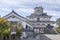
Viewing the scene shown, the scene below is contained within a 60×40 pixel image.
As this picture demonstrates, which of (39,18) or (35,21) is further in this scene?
(39,18)

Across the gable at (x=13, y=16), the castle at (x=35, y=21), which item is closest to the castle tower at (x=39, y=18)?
the castle at (x=35, y=21)

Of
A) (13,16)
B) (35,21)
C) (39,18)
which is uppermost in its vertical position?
(13,16)

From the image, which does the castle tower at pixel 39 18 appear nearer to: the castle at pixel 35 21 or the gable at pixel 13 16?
the castle at pixel 35 21

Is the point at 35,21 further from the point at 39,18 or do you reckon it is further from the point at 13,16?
the point at 13,16

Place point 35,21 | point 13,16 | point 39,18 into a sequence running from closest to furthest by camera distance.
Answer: point 13,16 < point 35,21 < point 39,18

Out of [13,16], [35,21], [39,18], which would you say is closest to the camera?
[13,16]

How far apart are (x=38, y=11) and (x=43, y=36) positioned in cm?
2952

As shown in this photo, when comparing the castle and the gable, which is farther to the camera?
the castle

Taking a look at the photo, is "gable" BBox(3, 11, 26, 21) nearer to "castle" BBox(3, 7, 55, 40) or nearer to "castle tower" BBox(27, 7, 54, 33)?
"castle" BBox(3, 7, 55, 40)

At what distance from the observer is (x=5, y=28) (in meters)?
35.8

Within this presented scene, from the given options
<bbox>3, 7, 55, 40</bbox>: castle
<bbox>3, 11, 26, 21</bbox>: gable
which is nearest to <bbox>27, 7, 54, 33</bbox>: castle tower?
<bbox>3, 7, 55, 40</bbox>: castle

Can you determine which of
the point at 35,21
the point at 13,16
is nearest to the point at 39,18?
the point at 35,21

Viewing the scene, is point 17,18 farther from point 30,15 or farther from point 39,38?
point 30,15

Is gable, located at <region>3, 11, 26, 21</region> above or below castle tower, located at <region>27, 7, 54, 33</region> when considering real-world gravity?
above
